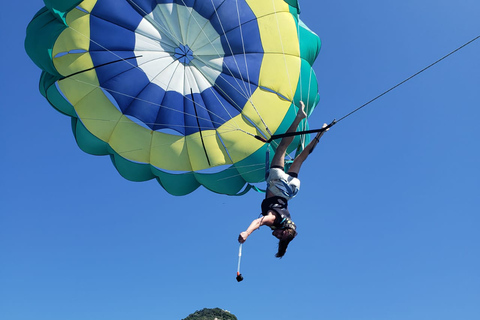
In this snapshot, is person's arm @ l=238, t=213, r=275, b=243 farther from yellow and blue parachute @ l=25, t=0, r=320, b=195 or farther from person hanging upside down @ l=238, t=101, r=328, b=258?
yellow and blue parachute @ l=25, t=0, r=320, b=195

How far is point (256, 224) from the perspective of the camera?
524 centimetres

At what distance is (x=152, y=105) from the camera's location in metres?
7.68

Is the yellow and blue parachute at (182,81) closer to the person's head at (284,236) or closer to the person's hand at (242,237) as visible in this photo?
the person's head at (284,236)

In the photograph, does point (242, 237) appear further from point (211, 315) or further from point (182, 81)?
point (211, 315)

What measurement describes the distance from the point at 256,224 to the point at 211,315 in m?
38.1

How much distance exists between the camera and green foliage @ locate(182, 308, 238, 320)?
4091 centimetres

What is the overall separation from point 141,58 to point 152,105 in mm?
693

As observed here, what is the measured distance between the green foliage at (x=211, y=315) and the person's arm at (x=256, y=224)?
3700cm

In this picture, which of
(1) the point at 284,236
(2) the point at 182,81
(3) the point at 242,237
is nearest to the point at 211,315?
(2) the point at 182,81

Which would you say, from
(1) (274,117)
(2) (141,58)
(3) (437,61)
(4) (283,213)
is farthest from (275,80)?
(3) (437,61)

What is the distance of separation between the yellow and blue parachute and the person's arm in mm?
1951

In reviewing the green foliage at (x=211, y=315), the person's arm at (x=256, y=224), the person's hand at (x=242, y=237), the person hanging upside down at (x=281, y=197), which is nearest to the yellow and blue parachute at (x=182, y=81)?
the person hanging upside down at (x=281, y=197)

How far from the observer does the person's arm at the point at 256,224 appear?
191 inches

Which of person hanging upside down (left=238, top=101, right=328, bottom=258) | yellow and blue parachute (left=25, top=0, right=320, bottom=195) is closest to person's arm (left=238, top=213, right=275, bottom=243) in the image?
person hanging upside down (left=238, top=101, right=328, bottom=258)
